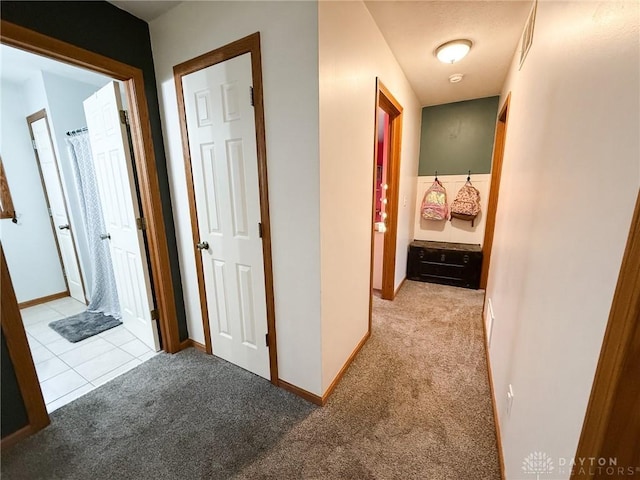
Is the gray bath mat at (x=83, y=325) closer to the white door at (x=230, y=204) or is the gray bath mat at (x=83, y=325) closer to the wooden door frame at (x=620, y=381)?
the white door at (x=230, y=204)

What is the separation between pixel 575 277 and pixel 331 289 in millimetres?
1095

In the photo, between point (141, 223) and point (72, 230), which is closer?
point (141, 223)

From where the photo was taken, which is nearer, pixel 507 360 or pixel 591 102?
pixel 591 102

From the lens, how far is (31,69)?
97.0 inches

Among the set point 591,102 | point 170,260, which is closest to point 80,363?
point 170,260

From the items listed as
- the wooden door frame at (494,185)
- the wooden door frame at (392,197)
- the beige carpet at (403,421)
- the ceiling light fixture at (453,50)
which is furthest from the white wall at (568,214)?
the wooden door frame at (494,185)

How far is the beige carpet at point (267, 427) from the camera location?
4.12 feet

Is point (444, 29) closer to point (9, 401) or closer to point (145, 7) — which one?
point (145, 7)

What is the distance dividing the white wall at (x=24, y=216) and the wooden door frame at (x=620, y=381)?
4.53 metres

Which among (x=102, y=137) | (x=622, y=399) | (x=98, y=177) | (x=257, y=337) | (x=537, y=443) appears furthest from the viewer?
(x=98, y=177)

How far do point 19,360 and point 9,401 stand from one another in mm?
212

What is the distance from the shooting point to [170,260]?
2.04m

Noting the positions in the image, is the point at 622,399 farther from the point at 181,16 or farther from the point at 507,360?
the point at 181,16

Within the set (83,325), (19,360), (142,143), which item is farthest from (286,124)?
(83,325)
